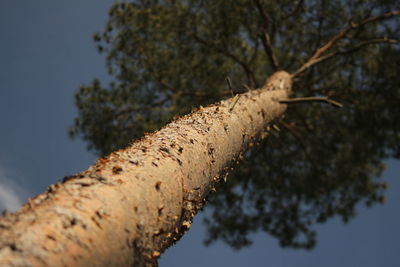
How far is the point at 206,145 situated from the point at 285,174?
23.8 ft

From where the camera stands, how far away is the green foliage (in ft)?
23.2

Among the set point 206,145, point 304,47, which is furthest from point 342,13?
point 206,145

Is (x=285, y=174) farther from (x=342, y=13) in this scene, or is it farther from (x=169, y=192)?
(x=169, y=192)

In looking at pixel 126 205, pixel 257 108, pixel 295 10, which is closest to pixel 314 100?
pixel 257 108

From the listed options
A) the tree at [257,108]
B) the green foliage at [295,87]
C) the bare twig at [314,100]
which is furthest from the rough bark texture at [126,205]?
the green foliage at [295,87]

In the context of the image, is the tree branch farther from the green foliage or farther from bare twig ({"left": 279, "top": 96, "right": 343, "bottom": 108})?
bare twig ({"left": 279, "top": 96, "right": 343, "bottom": 108})

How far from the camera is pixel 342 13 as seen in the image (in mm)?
7207

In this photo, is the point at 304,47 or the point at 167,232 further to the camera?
the point at 304,47

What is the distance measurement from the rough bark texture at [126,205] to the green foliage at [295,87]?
4.80 m

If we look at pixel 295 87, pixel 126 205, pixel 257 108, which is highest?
pixel 295 87

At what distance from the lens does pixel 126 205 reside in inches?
46.9

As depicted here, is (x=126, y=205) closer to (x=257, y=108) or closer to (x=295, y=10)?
(x=257, y=108)

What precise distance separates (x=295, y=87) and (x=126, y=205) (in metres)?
6.87

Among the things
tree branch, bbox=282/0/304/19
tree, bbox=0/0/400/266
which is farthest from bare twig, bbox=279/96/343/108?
tree branch, bbox=282/0/304/19
